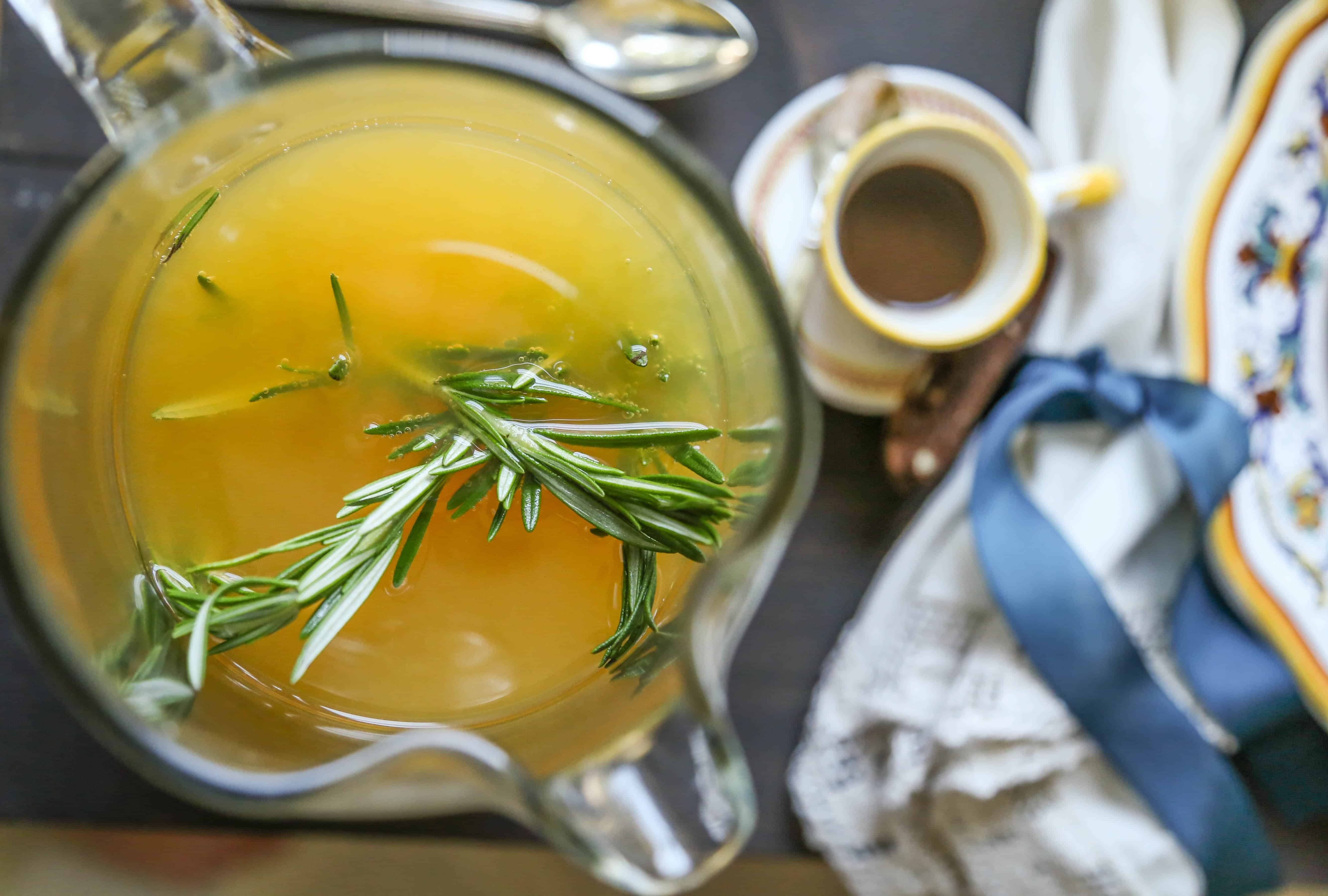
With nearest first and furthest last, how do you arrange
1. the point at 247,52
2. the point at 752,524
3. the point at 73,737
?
the point at 752,524
the point at 247,52
the point at 73,737

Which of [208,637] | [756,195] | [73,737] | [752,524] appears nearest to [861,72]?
[756,195]

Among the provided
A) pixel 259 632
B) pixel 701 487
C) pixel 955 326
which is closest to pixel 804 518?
pixel 955 326

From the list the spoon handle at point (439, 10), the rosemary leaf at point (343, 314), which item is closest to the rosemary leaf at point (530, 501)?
the rosemary leaf at point (343, 314)

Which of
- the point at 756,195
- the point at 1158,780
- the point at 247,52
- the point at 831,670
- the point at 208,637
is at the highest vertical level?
the point at 247,52

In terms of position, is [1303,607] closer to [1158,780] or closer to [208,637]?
[1158,780]

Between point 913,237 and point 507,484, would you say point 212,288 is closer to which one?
point 507,484

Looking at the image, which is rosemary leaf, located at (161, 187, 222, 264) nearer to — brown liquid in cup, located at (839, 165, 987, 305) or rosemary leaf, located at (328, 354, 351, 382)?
rosemary leaf, located at (328, 354, 351, 382)

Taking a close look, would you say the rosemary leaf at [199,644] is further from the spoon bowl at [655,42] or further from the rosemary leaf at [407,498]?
the spoon bowl at [655,42]
